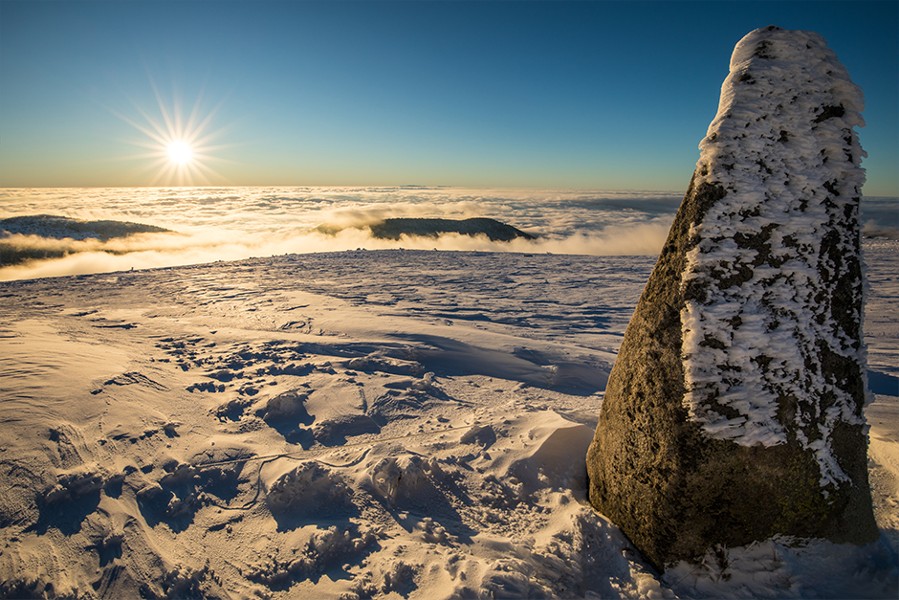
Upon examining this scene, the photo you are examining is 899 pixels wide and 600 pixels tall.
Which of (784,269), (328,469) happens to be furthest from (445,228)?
(784,269)

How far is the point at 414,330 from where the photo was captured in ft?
21.8

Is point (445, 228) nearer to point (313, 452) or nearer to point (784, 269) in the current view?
point (313, 452)

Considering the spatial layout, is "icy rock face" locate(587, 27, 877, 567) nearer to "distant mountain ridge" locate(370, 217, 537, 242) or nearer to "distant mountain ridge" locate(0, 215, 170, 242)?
"distant mountain ridge" locate(370, 217, 537, 242)

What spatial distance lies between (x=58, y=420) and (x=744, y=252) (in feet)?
15.1

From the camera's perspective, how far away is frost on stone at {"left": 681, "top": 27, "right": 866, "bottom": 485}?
2227 mm

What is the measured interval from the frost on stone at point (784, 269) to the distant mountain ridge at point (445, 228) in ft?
128

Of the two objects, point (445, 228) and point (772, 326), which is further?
point (445, 228)

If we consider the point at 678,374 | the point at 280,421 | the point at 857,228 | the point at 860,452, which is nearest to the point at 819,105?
the point at 857,228

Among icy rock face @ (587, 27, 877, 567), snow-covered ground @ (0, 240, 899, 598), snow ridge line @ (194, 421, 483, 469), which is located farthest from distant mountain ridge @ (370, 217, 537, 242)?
icy rock face @ (587, 27, 877, 567)

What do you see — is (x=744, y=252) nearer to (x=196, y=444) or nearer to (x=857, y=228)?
(x=857, y=228)

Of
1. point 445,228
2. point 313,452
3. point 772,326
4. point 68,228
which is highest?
point 445,228

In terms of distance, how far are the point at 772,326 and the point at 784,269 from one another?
0.29 m

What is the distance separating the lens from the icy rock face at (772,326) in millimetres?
2225

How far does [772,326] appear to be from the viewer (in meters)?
2.25
